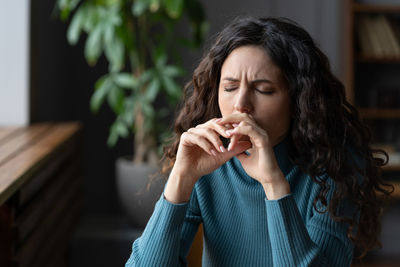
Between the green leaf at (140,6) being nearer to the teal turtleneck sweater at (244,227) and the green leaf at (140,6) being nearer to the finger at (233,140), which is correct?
the teal turtleneck sweater at (244,227)

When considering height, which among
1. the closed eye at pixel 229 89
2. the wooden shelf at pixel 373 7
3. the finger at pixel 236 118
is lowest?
the finger at pixel 236 118

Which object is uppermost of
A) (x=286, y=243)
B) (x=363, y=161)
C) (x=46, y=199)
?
(x=363, y=161)

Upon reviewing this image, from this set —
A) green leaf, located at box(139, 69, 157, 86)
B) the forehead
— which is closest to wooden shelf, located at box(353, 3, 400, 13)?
green leaf, located at box(139, 69, 157, 86)

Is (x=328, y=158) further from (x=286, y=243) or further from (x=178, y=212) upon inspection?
(x=178, y=212)

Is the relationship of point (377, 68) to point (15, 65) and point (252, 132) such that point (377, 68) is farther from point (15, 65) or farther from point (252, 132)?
point (252, 132)

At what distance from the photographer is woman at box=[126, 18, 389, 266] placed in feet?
3.79

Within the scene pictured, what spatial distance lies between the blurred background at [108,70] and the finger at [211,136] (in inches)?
70.0

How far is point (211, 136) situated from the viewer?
1.18m

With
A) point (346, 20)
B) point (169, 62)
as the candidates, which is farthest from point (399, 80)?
point (169, 62)

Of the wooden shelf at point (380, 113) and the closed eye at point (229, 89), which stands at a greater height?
the closed eye at point (229, 89)

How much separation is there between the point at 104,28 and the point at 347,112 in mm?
1699

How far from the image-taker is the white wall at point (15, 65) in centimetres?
276

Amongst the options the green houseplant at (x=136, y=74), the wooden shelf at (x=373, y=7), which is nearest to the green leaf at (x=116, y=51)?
the green houseplant at (x=136, y=74)

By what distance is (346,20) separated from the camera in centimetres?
330
